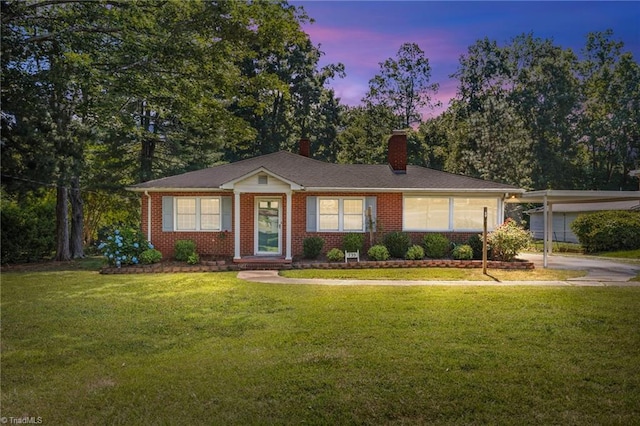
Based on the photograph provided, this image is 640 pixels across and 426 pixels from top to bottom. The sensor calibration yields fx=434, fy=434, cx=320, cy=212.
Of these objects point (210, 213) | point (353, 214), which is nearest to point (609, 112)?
point (353, 214)

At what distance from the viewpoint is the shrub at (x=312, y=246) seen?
579 inches

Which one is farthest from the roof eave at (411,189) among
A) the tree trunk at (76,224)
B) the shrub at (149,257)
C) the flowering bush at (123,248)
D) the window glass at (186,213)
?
the tree trunk at (76,224)

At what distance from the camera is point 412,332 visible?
631cm

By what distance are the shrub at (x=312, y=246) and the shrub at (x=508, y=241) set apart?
558 centimetres

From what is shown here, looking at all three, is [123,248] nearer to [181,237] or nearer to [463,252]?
[181,237]

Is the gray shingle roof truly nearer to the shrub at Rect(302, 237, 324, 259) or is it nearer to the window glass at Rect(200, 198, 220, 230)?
the window glass at Rect(200, 198, 220, 230)

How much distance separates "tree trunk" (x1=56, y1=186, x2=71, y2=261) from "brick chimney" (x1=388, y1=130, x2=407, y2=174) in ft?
42.8

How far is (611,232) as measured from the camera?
1959 centimetres

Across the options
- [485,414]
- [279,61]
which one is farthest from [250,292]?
[279,61]

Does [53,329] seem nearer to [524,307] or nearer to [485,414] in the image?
[485,414]

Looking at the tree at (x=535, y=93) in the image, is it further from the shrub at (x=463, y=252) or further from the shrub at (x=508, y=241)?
the shrub at (x=463, y=252)

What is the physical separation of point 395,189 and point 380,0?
23.8 feet

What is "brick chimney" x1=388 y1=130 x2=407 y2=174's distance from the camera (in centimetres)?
1769

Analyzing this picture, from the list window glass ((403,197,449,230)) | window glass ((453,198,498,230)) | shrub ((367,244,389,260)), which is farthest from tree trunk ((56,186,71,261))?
window glass ((453,198,498,230))
